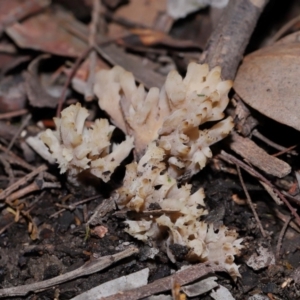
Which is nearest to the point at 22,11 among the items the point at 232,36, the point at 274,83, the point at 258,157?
the point at 232,36

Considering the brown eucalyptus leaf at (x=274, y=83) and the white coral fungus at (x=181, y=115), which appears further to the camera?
the brown eucalyptus leaf at (x=274, y=83)

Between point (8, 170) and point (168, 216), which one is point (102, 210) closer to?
point (168, 216)

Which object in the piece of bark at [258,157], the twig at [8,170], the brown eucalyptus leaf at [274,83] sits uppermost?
the brown eucalyptus leaf at [274,83]

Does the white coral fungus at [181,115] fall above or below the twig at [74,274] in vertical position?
above

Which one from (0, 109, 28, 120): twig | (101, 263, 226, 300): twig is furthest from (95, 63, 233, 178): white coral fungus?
(0, 109, 28, 120): twig

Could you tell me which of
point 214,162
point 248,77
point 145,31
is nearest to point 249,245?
point 214,162

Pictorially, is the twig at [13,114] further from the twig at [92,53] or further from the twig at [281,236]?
the twig at [281,236]

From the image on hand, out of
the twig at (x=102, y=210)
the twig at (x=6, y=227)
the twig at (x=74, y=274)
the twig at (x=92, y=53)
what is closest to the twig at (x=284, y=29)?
the twig at (x=92, y=53)
